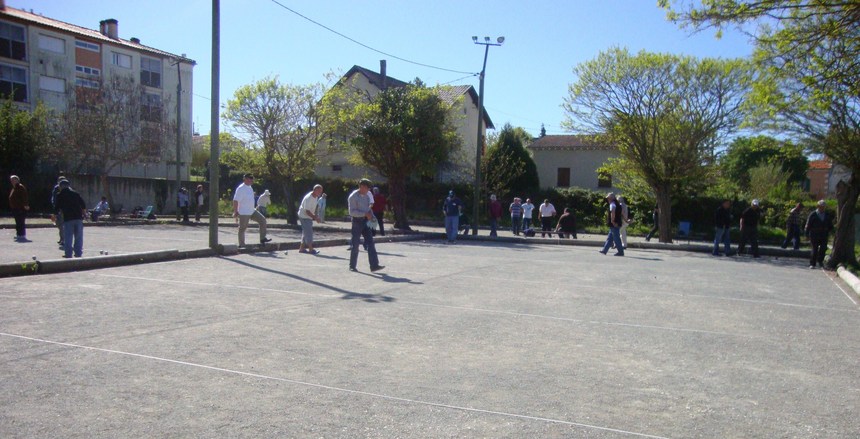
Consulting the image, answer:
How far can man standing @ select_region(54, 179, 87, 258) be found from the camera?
1245 centimetres

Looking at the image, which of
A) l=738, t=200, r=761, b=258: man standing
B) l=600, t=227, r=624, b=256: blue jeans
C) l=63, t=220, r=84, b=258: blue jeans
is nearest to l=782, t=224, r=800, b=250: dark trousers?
l=738, t=200, r=761, b=258: man standing

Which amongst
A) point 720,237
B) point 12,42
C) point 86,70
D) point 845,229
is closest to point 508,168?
point 720,237

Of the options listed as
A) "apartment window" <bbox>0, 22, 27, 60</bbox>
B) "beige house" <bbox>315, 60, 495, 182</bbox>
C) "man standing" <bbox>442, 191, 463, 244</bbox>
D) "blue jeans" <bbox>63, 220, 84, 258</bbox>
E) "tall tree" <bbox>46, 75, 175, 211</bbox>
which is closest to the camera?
"blue jeans" <bbox>63, 220, 84, 258</bbox>

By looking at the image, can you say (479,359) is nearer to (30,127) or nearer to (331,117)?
(331,117)

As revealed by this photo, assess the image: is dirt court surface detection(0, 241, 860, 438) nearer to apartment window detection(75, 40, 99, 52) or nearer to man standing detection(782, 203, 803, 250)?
man standing detection(782, 203, 803, 250)

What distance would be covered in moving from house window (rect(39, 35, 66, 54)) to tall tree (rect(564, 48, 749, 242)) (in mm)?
35484

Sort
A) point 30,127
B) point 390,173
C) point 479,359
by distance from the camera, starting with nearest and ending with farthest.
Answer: point 479,359 → point 390,173 → point 30,127

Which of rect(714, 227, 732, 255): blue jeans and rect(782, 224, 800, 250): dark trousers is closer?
rect(714, 227, 732, 255): blue jeans

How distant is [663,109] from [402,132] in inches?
395

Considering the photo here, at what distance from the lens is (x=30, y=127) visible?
109 feet

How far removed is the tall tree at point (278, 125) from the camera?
29.1 m

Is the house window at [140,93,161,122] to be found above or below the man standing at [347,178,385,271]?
above

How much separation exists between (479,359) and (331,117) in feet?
80.4

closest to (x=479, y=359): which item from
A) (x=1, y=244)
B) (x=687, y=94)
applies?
(x=1, y=244)
